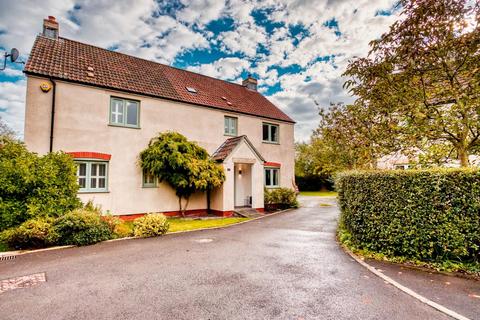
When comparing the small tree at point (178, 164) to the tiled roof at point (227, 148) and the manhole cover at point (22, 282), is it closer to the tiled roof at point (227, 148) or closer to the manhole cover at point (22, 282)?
the tiled roof at point (227, 148)

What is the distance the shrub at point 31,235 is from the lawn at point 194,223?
3145 mm

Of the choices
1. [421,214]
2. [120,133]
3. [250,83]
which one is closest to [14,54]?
[120,133]

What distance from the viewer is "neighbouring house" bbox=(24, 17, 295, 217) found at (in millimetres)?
11031

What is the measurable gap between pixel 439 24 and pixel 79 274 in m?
10.5

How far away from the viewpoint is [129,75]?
1405 centimetres

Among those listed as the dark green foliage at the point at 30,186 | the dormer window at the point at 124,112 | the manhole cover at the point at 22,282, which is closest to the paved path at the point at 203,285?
the manhole cover at the point at 22,282

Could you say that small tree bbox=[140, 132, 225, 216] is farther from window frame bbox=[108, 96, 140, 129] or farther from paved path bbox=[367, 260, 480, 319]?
paved path bbox=[367, 260, 480, 319]

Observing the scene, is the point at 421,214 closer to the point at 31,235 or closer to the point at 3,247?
the point at 31,235

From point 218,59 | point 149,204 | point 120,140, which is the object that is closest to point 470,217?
point 149,204

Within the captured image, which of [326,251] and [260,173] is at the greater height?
[260,173]

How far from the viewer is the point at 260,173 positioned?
16.0 m

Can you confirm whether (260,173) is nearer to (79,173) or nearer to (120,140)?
(120,140)

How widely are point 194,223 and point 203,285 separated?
7.44 m

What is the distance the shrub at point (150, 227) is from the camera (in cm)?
934
